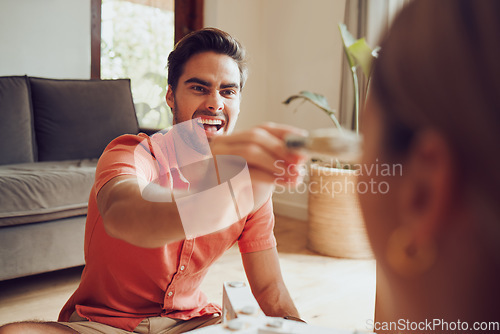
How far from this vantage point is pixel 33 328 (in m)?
0.82

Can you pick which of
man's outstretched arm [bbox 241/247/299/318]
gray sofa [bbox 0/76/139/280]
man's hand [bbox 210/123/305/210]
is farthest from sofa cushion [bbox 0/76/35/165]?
man's hand [bbox 210/123/305/210]

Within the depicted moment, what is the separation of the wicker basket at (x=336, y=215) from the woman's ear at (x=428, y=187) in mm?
2249

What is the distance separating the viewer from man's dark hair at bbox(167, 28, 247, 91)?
116 centimetres

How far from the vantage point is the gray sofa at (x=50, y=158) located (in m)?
1.81

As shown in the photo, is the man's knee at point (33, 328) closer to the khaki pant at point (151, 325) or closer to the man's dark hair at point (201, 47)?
the khaki pant at point (151, 325)

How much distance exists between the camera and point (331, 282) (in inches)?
85.3

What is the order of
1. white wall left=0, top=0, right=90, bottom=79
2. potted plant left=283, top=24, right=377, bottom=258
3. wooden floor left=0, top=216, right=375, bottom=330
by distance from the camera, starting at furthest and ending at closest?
white wall left=0, top=0, right=90, bottom=79 < potted plant left=283, top=24, right=377, bottom=258 < wooden floor left=0, top=216, right=375, bottom=330

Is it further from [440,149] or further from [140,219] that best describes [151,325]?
[440,149]

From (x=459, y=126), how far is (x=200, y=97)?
96 cm

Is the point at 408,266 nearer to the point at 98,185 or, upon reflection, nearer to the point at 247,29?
the point at 98,185

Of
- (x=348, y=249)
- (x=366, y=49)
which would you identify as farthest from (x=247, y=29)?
(x=348, y=249)

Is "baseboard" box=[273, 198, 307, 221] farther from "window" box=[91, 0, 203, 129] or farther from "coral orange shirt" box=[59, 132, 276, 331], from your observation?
"coral orange shirt" box=[59, 132, 276, 331]

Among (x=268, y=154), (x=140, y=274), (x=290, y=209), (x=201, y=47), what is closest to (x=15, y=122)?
(x=201, y=47)

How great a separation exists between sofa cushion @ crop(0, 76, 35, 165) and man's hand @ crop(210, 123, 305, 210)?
90.8 inches
